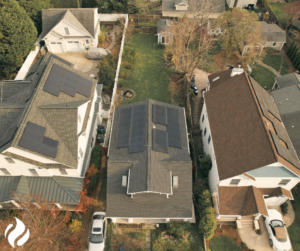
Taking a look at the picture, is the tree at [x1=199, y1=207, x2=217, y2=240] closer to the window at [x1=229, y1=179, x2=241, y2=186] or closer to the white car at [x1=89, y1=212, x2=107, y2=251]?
the window at [x1=229, y1=179, x2=241, y2=186]

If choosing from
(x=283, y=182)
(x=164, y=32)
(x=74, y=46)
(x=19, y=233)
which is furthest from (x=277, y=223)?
(x=74, y=46)

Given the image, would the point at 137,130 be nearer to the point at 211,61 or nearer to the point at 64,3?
the point at 211,61

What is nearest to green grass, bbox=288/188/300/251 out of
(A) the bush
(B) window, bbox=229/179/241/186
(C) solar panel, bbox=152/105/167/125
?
(B) window, bbox=229/179/241/186

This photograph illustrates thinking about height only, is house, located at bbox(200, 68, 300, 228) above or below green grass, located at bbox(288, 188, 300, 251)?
above

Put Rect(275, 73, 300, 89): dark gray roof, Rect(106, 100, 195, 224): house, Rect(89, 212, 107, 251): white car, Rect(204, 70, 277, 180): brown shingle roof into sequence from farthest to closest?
Rect(275, 73, 300, 89): dark gray roof → Rect(89, 212, 107, 251): white car → Rect(106, 100, 195, 224): house → Rect(204, 70, 277, 180): brown shingle roof

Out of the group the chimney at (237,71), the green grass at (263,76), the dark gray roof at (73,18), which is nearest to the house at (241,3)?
the green grass at (263,76)

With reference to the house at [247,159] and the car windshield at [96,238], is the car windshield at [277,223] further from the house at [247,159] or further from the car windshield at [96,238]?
the car windshield at [96,238]

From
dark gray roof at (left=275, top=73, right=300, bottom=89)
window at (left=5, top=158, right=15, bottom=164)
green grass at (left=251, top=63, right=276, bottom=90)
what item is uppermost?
green grass at (left=251, top=63, right=276, bottom=90)

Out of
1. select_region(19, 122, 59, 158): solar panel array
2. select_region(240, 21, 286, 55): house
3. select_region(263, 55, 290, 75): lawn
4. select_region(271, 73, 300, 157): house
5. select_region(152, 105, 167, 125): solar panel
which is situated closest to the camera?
select_region(19, 122, 59, 158): solar panel array
